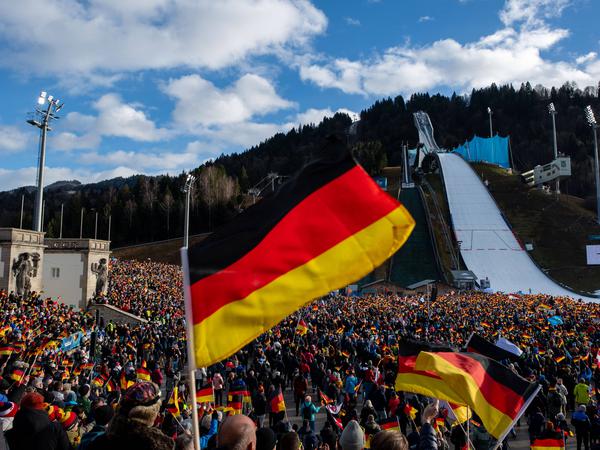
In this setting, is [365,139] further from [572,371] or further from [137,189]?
[572,371]

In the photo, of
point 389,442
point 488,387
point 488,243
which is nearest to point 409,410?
point 488,387

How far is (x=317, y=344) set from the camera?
52.1 ft

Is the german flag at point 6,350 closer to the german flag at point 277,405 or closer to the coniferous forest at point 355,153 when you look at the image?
the german flag at point 277,405

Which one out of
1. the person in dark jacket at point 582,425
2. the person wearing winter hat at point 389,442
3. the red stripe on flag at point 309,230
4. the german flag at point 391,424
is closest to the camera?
the person wearing winter hat at point 389,442

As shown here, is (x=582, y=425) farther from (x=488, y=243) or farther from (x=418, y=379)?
(x=488, y=243)

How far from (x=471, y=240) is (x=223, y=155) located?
95.7 m

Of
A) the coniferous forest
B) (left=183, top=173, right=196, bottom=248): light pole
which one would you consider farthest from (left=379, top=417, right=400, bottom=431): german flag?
the coniferous forest

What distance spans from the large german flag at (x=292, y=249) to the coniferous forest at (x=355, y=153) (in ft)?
237

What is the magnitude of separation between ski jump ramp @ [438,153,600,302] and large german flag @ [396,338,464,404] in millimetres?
37109

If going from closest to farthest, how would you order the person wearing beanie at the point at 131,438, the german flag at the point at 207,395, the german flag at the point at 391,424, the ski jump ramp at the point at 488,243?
the person wearing beanie at the point at 131,438 < the german flag at the point at 391,424 < the german flag at the point at 207,395 < the ski jump ramp at the point at 488,243

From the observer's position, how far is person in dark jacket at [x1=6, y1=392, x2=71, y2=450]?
12.1ft

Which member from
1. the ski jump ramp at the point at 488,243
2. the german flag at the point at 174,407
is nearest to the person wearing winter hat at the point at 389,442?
the german flag at the point at 174,407

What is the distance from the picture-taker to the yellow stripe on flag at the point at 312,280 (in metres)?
3.32

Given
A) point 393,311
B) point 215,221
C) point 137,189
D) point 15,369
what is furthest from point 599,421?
point 137,189
